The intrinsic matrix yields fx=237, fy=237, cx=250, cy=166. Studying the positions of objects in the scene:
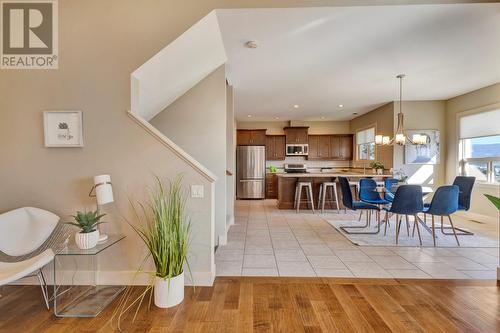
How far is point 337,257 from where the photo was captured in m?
3.02

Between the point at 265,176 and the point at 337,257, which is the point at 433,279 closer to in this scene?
the point at 337,257

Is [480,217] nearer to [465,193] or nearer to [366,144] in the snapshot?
[465,193]

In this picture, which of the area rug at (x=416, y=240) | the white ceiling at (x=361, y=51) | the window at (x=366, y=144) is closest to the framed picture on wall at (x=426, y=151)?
the white ceiling at (x=361, y=51)

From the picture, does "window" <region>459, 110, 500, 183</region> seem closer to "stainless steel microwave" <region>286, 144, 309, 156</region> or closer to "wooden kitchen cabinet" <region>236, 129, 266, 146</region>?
"stainless steel microwave" <region>286, 144, 309, 156</region>

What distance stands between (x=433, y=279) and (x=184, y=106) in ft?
12.0

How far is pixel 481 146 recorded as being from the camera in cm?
504

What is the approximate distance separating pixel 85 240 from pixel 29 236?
0.61m

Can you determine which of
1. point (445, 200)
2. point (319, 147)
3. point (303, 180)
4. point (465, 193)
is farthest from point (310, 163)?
point (445, 200)

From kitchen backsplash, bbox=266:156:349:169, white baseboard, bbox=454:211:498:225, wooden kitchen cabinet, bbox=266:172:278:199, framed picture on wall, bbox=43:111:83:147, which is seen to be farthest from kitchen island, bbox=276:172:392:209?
framed picture on wall, bbox=43:111:83:147

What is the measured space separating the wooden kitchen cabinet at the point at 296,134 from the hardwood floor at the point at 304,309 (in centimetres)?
643

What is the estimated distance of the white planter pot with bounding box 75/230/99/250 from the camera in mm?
1980

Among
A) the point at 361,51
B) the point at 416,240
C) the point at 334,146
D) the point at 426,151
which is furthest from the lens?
the point at 334,146

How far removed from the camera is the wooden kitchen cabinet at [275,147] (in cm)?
859

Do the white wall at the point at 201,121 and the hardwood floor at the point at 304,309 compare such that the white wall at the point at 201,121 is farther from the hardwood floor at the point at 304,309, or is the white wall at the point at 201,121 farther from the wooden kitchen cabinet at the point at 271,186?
the wooden kitchen cabinet at the point at 271,186
